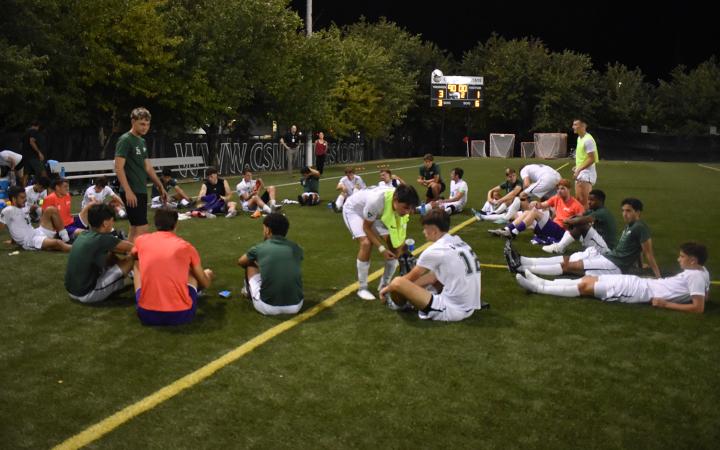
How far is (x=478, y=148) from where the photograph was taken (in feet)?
222

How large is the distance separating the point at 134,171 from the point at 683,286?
6.73 meters

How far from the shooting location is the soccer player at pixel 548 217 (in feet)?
39.1

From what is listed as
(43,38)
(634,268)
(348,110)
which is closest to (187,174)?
(43,38)

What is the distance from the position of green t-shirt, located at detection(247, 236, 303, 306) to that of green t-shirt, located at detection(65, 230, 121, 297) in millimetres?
1559

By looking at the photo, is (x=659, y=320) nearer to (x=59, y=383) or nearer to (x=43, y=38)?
(x=59, y=383)

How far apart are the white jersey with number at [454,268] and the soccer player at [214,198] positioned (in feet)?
30.9

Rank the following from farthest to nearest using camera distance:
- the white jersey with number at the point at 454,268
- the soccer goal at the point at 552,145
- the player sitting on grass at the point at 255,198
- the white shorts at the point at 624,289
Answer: the soccer goal at the point at 552,145
the player sitting on grass at the point at 255,198
the white shorts at the point at 624,289
the white jersey with number at the point at 454,268

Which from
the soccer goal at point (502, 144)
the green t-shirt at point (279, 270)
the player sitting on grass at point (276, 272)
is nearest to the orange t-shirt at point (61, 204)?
the player sitting on grass at point (276, 272)

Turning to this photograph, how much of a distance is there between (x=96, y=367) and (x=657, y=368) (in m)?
4.74

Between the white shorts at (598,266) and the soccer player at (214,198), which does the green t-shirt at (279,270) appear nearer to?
the white shorts at (598,266)

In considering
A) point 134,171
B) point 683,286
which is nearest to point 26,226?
point 134,171

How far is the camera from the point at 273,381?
534cm

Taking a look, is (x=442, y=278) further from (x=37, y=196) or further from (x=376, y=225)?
(x=37, y=196)

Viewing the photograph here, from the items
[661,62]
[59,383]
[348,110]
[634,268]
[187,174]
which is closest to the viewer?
[59,383]
